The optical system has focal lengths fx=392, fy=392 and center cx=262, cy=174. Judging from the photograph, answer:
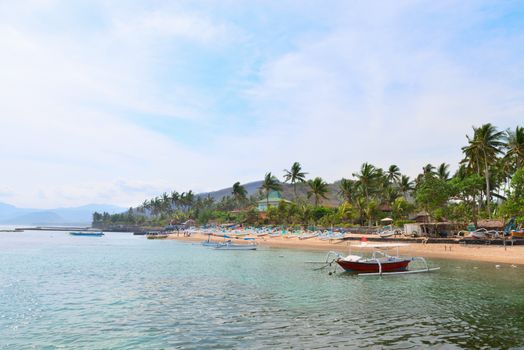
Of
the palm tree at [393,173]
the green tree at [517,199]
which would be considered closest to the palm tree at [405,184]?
the palm tree at [393,173]

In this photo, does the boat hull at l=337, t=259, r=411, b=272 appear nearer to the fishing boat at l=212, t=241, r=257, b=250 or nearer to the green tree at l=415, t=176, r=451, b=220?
the fishing boat at l=212, t=241, r=257, b=250

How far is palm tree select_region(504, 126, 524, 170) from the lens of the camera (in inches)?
2487

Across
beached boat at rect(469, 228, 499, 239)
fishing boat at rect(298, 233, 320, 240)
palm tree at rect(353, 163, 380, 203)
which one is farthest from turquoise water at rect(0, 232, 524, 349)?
palm tree at rect(353, 163, 380, 203)

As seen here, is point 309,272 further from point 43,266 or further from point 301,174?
point 301,174

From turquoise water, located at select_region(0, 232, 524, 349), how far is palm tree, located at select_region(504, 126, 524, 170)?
3663 cm

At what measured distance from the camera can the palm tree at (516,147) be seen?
6316cm

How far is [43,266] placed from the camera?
41781 millimetres

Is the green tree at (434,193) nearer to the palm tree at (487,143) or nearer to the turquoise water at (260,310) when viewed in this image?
the palm tree at (487,143)

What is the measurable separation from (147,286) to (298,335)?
15758 mm

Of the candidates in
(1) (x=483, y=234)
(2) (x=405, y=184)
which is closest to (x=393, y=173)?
(2) (x=405, y=184)

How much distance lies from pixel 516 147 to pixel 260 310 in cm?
6111

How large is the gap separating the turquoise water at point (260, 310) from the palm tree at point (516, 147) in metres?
36.6

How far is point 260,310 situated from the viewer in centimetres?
2050

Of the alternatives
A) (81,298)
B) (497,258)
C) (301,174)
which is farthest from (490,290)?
(301,174)
